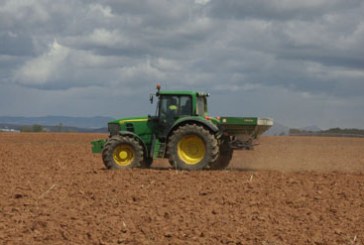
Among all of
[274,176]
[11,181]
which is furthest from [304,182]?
[11,181]

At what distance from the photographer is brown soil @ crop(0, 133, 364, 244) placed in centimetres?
1010

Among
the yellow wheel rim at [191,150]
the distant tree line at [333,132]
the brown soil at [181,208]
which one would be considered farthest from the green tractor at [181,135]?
the distant tree line at [333,132]

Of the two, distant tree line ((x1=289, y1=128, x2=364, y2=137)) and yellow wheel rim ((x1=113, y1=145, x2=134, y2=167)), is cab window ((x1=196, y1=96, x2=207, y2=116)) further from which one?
distant tree line ((x1=289, y1=128, x2=364, y2=137))

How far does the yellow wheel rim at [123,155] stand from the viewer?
17203mm

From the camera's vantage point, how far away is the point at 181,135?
54.7ft

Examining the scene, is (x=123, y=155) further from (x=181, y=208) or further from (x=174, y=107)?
(x=181, y=208)

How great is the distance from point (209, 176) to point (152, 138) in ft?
9.12

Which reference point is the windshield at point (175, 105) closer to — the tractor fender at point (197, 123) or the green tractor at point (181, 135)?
the green tractor at point (181, 135)

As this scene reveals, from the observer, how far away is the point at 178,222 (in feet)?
35.6

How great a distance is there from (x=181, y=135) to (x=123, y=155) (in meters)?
1.65

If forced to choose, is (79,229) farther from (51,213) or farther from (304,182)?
(304,182)

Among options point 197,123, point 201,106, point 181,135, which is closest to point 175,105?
point 201,106

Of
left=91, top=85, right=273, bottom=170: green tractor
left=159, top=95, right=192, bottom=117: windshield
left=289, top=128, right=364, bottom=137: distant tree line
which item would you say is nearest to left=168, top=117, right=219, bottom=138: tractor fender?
left=91, top=85, right=273, bottom=170: green tractor

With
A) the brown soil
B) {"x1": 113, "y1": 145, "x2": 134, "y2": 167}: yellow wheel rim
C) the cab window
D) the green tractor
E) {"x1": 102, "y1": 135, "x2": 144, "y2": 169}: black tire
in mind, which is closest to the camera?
the brown soil
